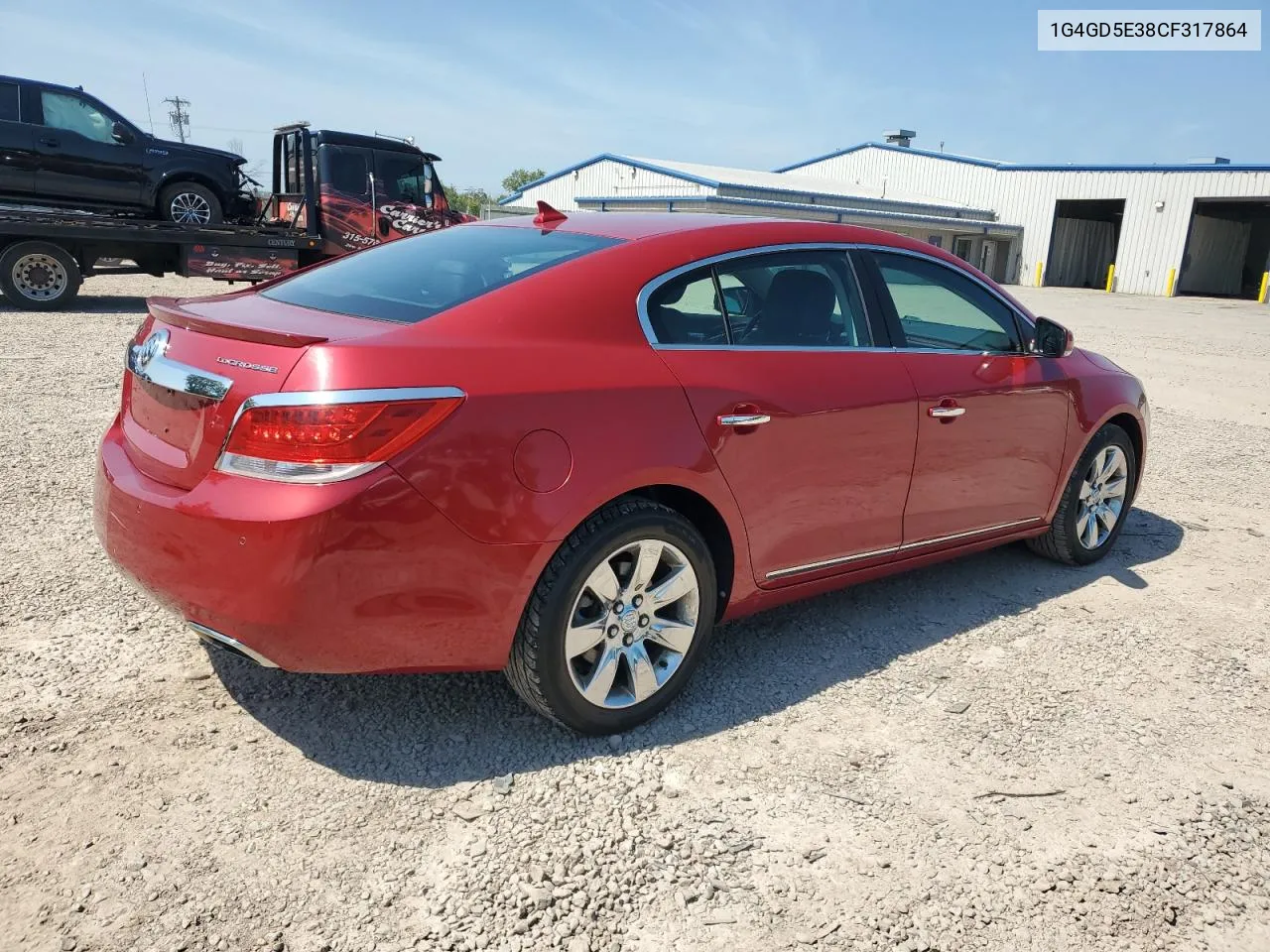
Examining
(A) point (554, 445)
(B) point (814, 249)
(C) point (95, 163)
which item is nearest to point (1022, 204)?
(C) point (95, 163)

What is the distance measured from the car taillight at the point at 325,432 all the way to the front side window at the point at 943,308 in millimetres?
2112

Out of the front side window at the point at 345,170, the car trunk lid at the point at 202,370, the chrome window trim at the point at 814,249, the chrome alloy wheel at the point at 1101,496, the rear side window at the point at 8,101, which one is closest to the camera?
the car trunk lid at the point at 202,370

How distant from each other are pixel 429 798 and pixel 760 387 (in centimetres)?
160

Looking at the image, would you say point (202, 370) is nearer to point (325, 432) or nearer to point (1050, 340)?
point (325, 432)

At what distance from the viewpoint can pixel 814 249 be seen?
139 inches

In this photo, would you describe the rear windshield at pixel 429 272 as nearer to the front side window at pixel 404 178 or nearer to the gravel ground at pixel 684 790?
the gravel ground at pixel 684 790

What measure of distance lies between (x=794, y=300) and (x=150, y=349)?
6.99 feet

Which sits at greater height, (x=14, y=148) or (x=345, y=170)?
(x=345, y=170)

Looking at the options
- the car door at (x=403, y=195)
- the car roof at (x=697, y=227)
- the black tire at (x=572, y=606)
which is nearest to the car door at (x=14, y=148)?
the car door at (x=403, y=195)

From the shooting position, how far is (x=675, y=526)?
9.52ft

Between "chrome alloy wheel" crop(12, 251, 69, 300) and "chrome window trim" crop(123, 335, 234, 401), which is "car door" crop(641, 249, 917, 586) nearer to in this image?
"chrome window trim" crop(123, 335, 234, 401)

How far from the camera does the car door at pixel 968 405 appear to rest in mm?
3699

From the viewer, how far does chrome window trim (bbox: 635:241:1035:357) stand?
297 centimetres

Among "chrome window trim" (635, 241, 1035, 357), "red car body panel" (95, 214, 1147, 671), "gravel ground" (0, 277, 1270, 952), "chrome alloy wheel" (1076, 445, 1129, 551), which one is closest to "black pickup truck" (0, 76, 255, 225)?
"gravel ground" (0, 277, 1270, 952)
